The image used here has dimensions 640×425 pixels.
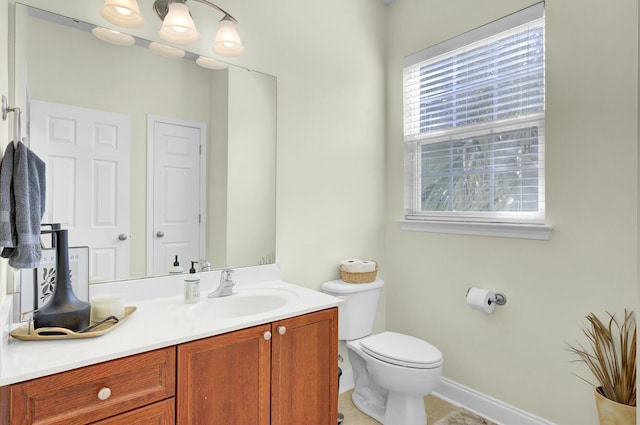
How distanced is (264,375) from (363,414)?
3.60 ft

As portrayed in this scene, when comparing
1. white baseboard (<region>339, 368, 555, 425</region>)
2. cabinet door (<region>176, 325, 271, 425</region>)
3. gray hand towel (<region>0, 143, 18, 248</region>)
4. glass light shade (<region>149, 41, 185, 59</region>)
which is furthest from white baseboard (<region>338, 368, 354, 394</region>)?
glass light shade (<region>149, 41, 185, 59</region>)

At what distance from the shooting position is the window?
201cm

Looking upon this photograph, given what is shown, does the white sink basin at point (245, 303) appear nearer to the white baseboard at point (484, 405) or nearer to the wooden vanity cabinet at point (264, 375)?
the wooden vanity cabinet at point (264, 375)

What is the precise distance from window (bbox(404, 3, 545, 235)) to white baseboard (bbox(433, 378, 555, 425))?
1048 mm

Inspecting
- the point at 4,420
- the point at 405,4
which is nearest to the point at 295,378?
the point at 4,420

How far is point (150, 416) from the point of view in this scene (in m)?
1.14

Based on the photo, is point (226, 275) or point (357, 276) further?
point (357, 276)

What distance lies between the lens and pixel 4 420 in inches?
36.4

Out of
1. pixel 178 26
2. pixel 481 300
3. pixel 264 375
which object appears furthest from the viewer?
pixel 481 300

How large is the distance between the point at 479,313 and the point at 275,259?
4.17 feet

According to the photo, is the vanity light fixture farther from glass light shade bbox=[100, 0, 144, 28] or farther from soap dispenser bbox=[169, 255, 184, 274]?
soap dispenser bbox=[169, 255, 184, 274]

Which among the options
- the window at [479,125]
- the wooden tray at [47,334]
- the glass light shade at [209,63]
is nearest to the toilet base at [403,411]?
the window at [479,125]

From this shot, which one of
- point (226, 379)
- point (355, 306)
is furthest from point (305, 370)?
point (355, 306)

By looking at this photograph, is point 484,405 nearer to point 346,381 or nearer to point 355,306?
point 346,381
